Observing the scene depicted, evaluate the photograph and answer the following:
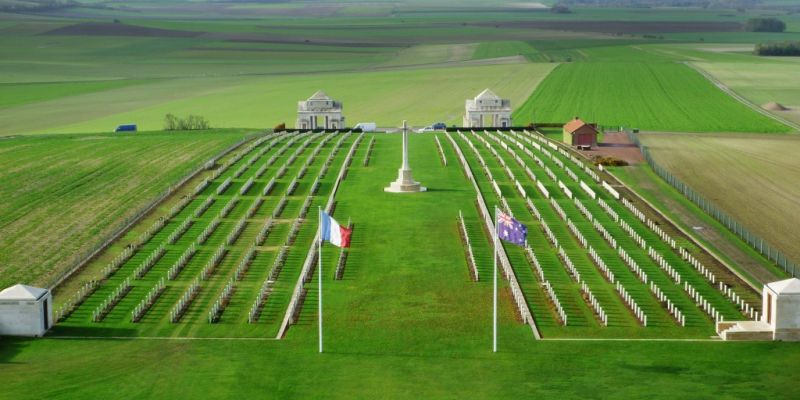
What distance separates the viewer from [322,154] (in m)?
104

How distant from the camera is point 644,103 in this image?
157 metres

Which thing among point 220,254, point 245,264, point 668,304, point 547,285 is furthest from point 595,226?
point 220,254

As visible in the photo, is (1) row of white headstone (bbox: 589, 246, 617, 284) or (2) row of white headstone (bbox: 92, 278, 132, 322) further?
(1) row of white headstone (bbox: 589, 246, 617, 284)

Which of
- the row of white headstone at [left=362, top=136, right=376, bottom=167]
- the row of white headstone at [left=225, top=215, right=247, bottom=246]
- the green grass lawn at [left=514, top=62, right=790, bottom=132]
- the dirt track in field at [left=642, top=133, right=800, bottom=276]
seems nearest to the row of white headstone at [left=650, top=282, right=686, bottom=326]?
the dirt track in field at [left=642, top=133, right=800, bottom=276]

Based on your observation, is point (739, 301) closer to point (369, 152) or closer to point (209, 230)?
point (209, 230)

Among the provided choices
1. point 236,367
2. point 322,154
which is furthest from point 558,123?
point 236,367

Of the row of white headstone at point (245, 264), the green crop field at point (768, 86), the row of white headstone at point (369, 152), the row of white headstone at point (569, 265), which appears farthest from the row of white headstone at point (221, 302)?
the green crop field at point (768, 86)

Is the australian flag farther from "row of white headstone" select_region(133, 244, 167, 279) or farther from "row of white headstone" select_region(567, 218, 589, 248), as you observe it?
"row of white headstone" select_region(133, 244, 167, 279)

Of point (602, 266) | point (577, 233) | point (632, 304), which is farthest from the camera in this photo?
point (577, 233)

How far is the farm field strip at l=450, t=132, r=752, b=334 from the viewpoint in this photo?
51.2 meters

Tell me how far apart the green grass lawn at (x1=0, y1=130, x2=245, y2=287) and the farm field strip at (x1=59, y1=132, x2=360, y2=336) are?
12.1ft

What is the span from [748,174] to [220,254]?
47469 millimetres

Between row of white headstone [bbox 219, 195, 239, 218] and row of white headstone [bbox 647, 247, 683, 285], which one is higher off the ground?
row of white headstone [bbox 219, 195, 239, 218]

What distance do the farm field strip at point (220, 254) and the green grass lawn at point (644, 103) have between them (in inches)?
2205
